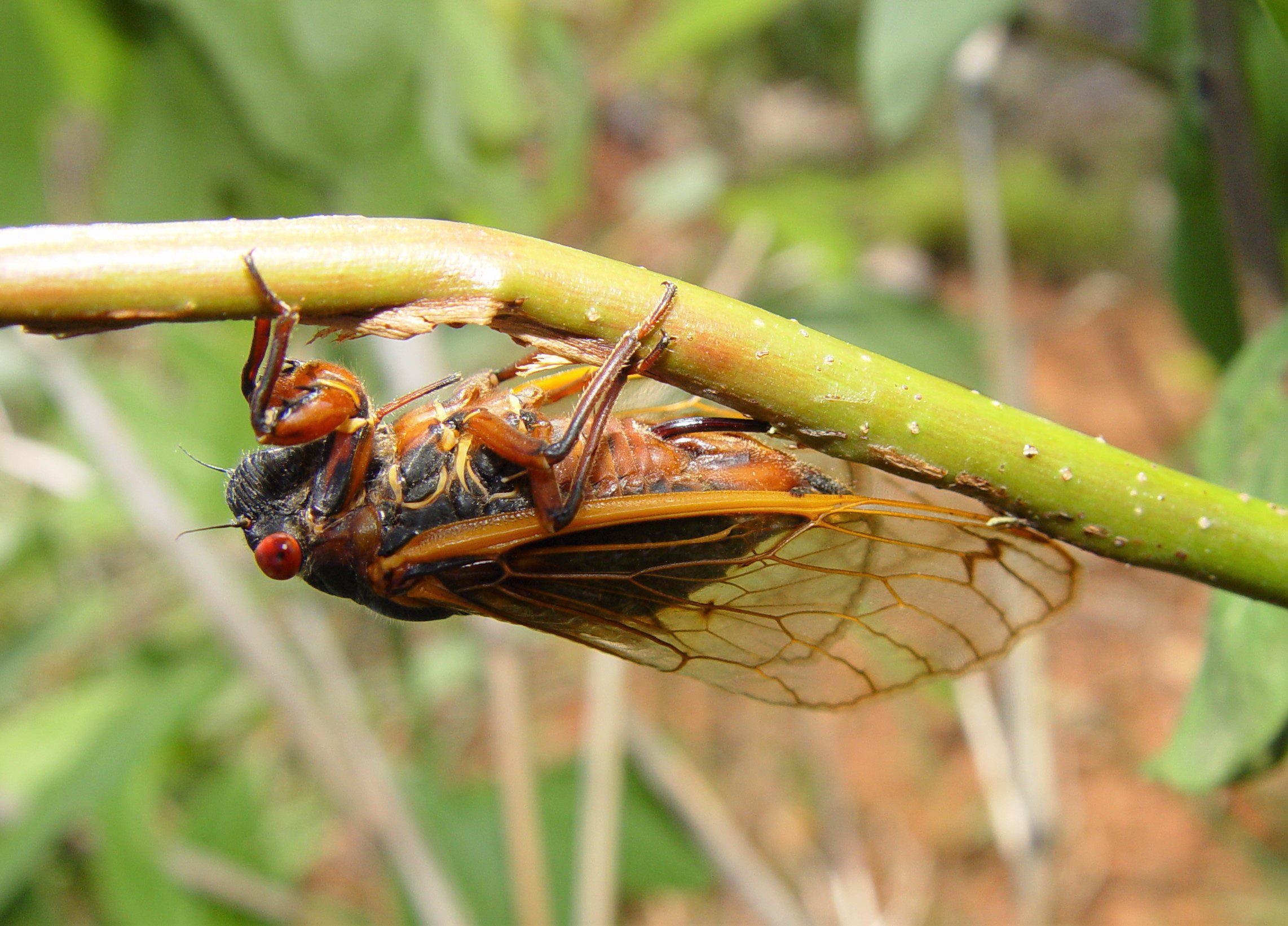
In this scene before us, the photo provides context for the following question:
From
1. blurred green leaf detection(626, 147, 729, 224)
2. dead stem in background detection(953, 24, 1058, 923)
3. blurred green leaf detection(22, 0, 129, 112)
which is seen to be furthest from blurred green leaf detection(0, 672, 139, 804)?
blurred green leaf detection(626, 147, 729, 224)

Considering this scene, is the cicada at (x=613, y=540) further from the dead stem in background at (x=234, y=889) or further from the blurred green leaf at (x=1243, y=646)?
the dead stem in background at (x=234, y=889)

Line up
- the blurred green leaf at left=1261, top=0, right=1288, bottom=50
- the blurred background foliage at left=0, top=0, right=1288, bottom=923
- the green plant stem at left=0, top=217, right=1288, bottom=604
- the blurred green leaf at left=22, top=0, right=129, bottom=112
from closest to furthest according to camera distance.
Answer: the green plant stem at left=0, top=217, right=1288, bottom=604 → the blurred green leaf at left=1261, top=0, right=1288, bottom=50 → the blurred background foliage at left=0, top=0, right=1288, bottom=923 → the blurred green leaf at left=22, top=0, right=129, bottom=112

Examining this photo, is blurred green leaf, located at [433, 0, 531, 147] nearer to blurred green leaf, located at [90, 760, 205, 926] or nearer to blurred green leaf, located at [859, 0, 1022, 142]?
blurred green leaf, located at [859, 0, 1022, 142]

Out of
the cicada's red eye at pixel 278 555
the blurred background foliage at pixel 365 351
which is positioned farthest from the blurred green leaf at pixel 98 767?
the cicada's red eye at pixel 278 555

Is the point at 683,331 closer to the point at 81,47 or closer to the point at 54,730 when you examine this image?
the point at 81,47

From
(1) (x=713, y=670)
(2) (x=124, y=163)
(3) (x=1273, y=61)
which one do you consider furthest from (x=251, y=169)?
(3) (x=1273, y=61)

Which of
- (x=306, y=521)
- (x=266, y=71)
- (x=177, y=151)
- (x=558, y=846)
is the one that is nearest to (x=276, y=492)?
(x=306, y=521)
